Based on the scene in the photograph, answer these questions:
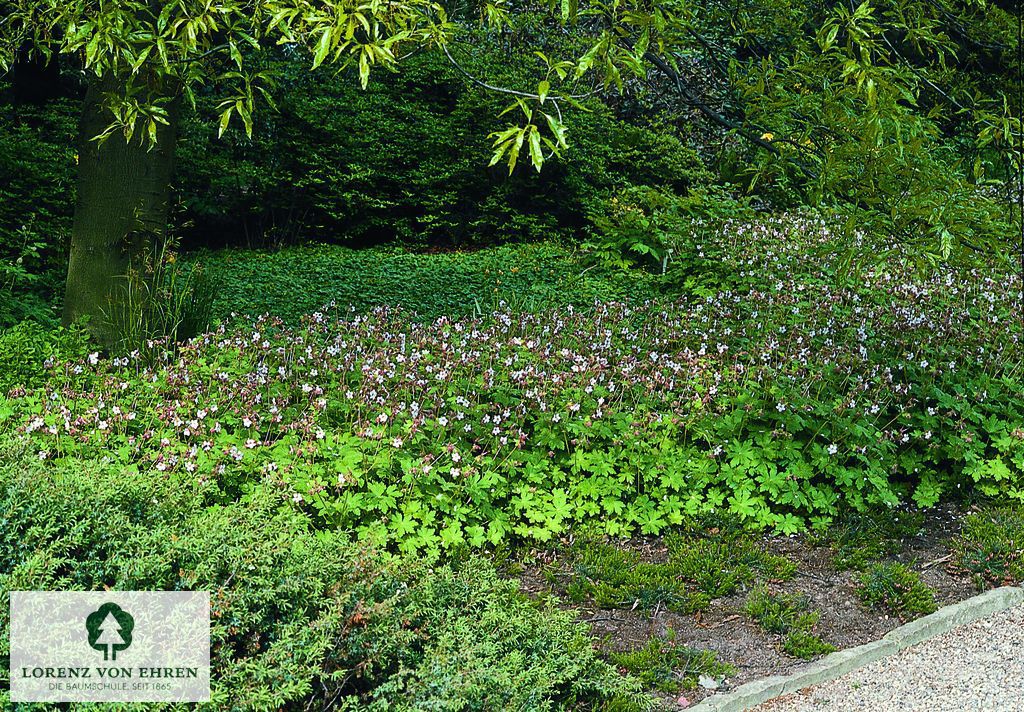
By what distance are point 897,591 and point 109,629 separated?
338 cm

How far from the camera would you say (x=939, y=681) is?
11.8ft

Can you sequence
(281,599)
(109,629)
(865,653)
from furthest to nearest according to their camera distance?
(865,653), (281,599), (109,629)

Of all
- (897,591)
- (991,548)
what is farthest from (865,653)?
(991,548)

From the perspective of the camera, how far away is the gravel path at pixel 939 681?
134 inches

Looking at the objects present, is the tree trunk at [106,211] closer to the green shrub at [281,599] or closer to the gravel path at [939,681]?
the green shrub at [281,599]

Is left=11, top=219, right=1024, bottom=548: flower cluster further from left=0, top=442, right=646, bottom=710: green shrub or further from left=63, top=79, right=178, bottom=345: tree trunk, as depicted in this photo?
left=0, top=442, right=646, bottom=710: green shrub

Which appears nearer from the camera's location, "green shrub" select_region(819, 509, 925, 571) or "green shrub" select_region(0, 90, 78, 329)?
"green shrub" select_region(819, 509, 925, 571)

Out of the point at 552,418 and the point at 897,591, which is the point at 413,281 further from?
the point at 897,591

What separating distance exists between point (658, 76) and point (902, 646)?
32.6 feet

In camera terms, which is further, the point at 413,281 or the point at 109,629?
the point at 413,281

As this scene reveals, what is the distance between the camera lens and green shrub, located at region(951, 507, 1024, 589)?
4438mm

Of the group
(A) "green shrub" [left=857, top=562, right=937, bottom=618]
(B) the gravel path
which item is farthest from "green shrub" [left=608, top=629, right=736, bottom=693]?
(A) "green shrub" [left=857, top=562, right=937, bottom=618]

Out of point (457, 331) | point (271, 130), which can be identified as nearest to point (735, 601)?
point (457, 331)

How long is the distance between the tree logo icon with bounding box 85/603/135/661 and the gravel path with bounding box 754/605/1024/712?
2.23 m
